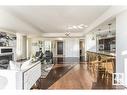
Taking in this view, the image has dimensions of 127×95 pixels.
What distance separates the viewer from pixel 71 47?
1536 centimetres

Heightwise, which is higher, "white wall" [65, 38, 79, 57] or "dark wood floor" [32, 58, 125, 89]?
"white wall" [65, 38, 79, 57]

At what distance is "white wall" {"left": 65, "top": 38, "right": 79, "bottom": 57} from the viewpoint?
15370 mm

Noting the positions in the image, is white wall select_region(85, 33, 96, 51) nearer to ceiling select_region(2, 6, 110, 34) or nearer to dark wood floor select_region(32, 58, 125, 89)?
ceiling select_region(2, 6, 110, 34)

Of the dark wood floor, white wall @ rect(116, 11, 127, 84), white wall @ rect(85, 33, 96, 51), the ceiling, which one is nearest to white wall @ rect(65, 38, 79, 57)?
white wall @ rect(85, 33, 96, 51)

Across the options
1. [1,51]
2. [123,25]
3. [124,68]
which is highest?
[123,25]

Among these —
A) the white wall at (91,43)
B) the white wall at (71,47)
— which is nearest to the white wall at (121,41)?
the white wall at (91,43)

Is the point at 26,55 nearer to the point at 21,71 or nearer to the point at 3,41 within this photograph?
the point at 3,41

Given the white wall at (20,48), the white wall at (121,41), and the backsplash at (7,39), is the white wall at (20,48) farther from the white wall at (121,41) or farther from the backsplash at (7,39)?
the white wall at (121,41)

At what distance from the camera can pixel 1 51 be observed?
642cm

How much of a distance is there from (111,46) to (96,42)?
229cm

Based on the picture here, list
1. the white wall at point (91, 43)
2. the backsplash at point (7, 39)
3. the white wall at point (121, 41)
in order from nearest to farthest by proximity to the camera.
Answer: the white wall at point (121, 41) < the backsplash at point (7, 39) < the white wall at point (91, 43)

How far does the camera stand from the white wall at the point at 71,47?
605 inches

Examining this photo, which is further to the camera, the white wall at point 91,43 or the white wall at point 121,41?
the white wall at point 91,43
